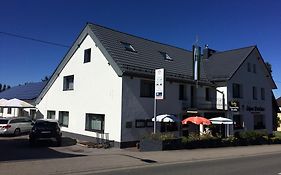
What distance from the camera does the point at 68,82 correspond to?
85.6ft

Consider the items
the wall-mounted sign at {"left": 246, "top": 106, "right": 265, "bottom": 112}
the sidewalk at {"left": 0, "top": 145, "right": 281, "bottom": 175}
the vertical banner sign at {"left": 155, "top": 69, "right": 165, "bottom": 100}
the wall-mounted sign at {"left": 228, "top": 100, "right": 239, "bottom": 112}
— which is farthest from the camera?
the wall-mounted sign at {"left": 246, "top": 106, "right": 265, "bottom": 112}

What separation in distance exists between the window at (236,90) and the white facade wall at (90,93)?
1309 cm

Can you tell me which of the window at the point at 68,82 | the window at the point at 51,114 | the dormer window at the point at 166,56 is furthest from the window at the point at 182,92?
the window at the point at 51,114

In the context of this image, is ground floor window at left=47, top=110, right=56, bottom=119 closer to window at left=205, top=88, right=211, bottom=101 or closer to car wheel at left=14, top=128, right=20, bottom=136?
car wheel at left=14, top=128, right=20, bottom=136

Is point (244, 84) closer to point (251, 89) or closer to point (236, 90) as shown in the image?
point (236, 90)

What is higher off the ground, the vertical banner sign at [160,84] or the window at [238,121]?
the vertical banner sign at [160,84]

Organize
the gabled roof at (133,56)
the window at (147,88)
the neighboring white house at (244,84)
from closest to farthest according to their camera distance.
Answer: the gabled roof at (133,56) < the window at (147,88) < the neighboring white house at (244,84)

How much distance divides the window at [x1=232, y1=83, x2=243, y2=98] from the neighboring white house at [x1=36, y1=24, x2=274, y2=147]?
0.73m

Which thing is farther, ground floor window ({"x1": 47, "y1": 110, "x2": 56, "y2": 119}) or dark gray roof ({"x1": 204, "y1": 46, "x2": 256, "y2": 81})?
dark gray roof ({"x1": 204, "y1": 46, "x2": 256, "y2": 81})

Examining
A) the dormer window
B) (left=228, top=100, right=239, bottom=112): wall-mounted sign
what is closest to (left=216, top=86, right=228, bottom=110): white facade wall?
(left=228, top=100, right=239, bottom=112): wall-mounted sign

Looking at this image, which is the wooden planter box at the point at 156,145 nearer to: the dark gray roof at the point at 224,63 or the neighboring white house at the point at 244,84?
the neighboring white house at the point at 244,84

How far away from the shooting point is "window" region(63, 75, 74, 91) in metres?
25.4

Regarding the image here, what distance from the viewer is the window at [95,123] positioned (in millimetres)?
20859

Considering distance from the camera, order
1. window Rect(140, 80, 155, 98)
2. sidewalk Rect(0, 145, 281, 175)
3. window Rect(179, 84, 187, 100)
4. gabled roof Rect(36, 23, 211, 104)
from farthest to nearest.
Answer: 1. window Rect(179, 84, 187, 100)
2. window Rect(140, 80, 155, 98)
3. gabled roof Rect(36, 23, 211, 104)
4. sidewalk Rect(0, 145, 281, 175)
